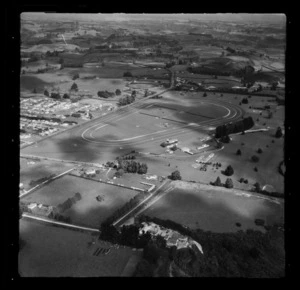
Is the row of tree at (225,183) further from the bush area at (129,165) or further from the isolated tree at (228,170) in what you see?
the bush area at (129,165)

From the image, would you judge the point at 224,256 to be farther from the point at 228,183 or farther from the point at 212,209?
the point at 228,183

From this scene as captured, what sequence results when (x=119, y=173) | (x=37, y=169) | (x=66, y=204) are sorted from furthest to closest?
(x=119, y=173) < (x=37, y=169) < (x=66, y=204)

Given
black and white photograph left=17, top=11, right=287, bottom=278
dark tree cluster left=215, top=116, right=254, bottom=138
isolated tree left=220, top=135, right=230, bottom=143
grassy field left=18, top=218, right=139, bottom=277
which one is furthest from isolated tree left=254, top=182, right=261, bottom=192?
grassy field left=18, top=218, right=139, bottom=277

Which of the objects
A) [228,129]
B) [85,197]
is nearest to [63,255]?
[85,197]

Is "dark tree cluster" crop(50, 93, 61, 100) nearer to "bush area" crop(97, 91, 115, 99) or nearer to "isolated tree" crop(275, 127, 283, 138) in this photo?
"bush area" crop(97, 91, 115, 99)
